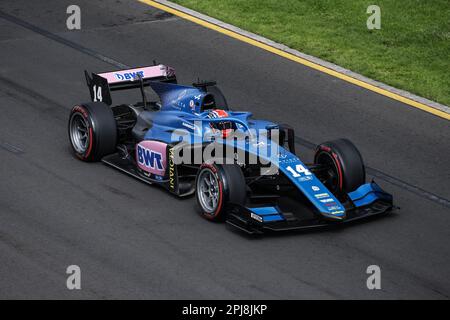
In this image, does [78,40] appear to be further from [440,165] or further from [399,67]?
[440,165]

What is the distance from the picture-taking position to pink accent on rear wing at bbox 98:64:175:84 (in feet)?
47.8

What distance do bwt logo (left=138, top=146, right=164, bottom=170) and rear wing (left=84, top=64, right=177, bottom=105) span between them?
1167mm

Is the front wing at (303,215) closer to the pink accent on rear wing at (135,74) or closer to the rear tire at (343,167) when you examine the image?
the rear tire at (343,167)

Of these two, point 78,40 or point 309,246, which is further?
point 78,40

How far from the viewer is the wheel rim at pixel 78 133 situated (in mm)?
14039

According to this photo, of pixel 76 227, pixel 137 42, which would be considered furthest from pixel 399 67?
pixel 76 227

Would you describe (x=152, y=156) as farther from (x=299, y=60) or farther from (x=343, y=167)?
(x=299, y=60)

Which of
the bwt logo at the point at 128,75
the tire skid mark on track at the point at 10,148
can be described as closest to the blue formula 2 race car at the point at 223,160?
the bwt logo at the point at 128,75

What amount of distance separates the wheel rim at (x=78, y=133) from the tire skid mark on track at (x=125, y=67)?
2.84 metres

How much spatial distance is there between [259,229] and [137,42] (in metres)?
7.12

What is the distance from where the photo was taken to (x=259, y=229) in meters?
11.9

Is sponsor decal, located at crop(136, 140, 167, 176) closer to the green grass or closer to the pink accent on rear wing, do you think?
the pink accent on rear wing

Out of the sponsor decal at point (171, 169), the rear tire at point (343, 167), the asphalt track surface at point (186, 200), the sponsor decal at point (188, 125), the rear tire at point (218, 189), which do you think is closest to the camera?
the asphalt track surface at point (186, 200)

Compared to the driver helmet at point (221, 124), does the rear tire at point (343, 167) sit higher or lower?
lower
